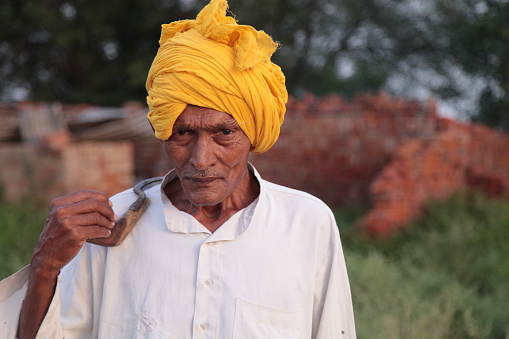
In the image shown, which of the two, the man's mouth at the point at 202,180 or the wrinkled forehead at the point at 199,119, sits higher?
the wrinkled forehead at the point at 199,119

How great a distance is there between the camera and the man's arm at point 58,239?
1.56 metres

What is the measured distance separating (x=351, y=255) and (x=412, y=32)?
12759 millimetres

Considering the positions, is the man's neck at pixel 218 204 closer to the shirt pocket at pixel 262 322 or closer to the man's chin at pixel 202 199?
the man's chin at pixel 202 199

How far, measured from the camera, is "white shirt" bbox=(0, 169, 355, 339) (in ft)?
5.44

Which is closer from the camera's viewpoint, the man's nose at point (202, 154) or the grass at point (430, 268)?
the man's nose at point (202, 154)

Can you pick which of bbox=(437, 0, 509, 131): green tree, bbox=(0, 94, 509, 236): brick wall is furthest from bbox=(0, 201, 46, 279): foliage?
bbox=(437, 0, 509, 131): green tree

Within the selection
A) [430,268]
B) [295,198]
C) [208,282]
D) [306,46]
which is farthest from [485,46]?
[208,282]

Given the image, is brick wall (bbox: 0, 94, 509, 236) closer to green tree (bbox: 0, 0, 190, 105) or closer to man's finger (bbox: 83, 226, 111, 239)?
green tree (bbox: 0, 0, 190, 105)

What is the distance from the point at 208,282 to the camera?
1.66 metres

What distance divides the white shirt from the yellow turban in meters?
0.26

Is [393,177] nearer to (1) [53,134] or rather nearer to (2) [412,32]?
(1) [53,134]

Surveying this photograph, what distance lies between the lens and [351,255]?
6.27 metres

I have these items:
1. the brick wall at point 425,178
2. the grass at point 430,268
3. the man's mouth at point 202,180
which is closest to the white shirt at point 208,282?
the man's mouth at point 202,180

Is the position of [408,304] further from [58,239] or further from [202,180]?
[58,239]
